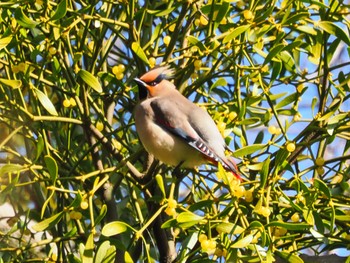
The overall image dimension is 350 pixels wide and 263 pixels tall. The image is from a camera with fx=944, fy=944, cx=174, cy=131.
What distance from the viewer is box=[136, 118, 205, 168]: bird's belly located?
246cm

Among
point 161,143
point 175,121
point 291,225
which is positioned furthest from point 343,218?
point 175,121

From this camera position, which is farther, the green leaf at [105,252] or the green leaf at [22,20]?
the green leaf at [22,20]

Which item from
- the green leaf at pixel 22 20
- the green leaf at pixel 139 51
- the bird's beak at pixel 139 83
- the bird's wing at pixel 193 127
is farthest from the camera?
the bird's beak at pixel 139 83

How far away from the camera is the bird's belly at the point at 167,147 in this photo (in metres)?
2.46

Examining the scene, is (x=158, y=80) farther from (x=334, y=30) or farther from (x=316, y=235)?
(x=316, y=235)

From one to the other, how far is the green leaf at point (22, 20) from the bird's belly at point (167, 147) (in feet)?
1.50

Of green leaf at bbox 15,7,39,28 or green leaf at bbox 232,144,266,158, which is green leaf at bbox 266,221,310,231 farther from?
green leaf at bbox 15,7,39,28

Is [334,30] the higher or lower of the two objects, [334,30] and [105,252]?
the higher

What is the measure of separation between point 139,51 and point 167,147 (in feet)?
1.04

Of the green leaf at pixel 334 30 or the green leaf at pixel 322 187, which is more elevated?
the green leaf at pixel 334 30

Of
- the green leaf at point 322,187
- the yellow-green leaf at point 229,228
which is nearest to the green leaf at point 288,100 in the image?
the green leaf at point 322,187

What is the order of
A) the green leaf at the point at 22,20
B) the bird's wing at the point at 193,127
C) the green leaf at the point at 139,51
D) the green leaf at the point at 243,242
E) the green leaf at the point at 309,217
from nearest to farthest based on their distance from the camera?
the green leaf at the point at 243,242
the green leaf at the point at 309,217
the green leaf at the point at 22,20
the green leaf at the point at 139,51
the bird's wing at the point at 193,127

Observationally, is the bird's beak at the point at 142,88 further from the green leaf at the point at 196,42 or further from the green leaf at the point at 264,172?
the green leaf at the point at 264,172

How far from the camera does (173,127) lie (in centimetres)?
268
